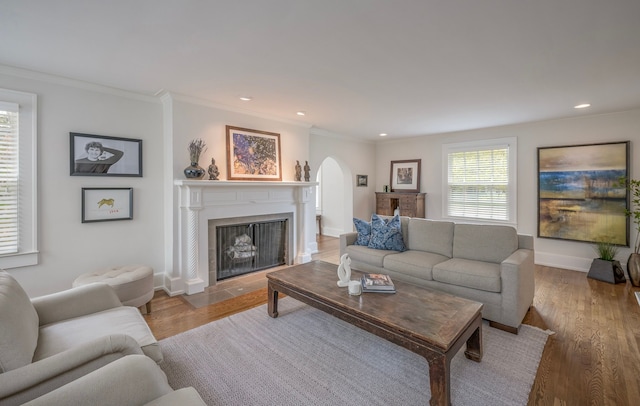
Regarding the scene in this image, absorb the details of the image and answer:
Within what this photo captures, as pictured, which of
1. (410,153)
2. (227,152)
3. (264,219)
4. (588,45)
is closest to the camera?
(588,45)

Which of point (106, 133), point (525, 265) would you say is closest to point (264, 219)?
point (106, 133)

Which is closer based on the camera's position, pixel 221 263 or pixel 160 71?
pixel 160 71

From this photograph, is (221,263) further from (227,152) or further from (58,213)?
(58,213)

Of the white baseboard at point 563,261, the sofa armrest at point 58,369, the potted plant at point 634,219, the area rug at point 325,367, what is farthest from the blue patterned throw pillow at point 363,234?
the potted plant at point 634,219

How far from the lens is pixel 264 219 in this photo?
14.4ft

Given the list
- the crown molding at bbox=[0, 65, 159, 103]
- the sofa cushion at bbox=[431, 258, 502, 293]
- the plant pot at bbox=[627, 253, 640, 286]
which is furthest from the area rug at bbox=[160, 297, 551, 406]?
the crown molding at bbox=[0, 65, 159, 103]

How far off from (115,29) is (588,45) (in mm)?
3486

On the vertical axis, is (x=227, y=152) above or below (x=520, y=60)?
below

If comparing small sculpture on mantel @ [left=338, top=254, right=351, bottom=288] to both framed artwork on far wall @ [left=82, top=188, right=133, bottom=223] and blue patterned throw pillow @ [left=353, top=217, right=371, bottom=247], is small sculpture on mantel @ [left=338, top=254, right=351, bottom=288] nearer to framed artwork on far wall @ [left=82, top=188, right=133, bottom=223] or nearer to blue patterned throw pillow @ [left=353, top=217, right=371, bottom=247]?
blue patterned throw pillow @ [left=353, top=217, right=371, bottom=247]

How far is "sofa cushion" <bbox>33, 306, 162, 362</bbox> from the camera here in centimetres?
155

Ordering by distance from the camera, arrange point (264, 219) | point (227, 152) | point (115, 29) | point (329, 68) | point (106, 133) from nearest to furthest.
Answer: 1. point (115, 29)
2. point (329, 68)
3. point (106, 133)
4. point (227, 152)
5. point (264, 219)

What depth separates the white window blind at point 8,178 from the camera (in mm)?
2691

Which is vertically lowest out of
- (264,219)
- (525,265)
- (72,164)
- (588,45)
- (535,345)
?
(535,345)

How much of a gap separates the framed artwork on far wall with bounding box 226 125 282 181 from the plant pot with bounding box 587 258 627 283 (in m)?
4.70
